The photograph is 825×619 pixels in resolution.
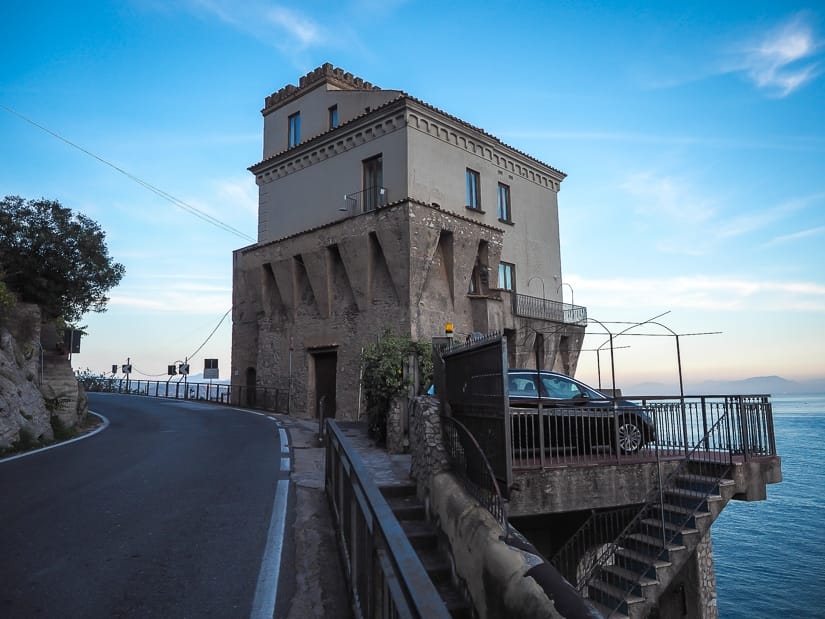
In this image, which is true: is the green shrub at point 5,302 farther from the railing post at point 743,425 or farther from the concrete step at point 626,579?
the railing post at point 743,425

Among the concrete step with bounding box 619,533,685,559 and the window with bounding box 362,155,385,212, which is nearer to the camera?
the concrete step with bounding box 619,533,685,559

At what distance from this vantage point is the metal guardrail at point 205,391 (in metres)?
25.6

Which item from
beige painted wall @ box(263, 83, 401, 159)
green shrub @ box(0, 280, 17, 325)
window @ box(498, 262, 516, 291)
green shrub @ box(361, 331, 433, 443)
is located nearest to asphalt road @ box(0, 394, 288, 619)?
green shrub @ box(361, 331, 433, 443)

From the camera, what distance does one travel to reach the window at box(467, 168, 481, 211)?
79.9 ft

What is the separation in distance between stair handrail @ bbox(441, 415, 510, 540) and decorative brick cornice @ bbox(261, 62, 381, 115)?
2077 cm

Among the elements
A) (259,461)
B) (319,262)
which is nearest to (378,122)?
(319,262)

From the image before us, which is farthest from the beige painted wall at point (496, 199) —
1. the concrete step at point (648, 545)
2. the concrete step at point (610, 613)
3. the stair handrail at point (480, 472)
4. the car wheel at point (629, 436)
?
the concrete step at point (610, 613)

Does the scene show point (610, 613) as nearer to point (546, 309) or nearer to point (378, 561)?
point (378, 561)

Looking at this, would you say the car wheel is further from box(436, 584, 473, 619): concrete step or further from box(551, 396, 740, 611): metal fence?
box(436, 584, 473, 619): concrete step

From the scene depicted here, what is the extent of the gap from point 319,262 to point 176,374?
1957 cm

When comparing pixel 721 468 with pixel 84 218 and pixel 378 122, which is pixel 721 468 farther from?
pixel 84 218

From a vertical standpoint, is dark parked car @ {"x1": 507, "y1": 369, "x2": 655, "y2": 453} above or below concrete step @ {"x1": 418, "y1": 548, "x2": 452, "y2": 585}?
above

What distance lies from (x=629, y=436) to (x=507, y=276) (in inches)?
633

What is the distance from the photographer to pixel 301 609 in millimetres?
4430
